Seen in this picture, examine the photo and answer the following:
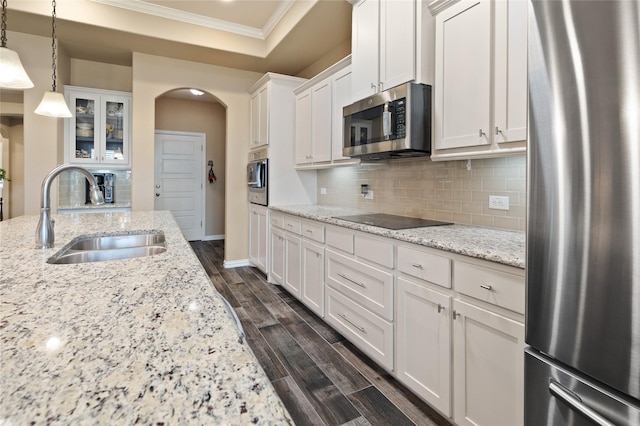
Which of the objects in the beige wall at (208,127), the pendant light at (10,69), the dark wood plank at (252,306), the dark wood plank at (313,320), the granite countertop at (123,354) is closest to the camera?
the granite countertop at (123,354)

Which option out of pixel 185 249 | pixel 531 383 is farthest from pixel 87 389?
pixel 531 383

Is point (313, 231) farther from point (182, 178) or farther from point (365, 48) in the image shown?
point (182, 178)

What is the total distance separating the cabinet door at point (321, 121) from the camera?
327 cm

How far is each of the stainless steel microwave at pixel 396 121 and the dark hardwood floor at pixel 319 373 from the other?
1429 mm

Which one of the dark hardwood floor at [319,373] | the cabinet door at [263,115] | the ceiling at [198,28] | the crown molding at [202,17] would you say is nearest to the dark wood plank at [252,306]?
the dark hardwood floor at [319,373]

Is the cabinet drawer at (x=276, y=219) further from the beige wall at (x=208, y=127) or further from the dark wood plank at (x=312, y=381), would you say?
the beige wall at (x=208, y=127)

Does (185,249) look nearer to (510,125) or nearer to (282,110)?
(510,125)

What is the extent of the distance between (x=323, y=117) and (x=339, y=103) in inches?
11.8

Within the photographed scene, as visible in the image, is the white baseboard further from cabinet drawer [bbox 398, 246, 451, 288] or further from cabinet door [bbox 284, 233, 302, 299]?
cabinet drawer [bbox 398, 246, 451, 288]

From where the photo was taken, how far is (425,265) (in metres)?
1.66

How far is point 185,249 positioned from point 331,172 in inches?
103

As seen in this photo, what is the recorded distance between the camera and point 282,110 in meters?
3.98

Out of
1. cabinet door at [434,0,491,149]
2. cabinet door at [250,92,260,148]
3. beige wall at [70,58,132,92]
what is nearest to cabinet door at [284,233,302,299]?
cabinet door at [250,92,260,148]

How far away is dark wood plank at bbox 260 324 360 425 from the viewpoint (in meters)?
1.71
